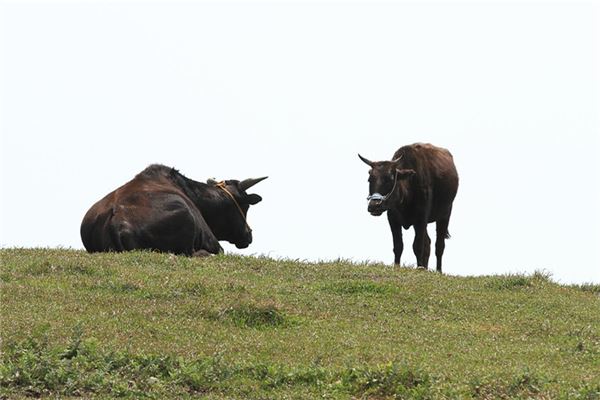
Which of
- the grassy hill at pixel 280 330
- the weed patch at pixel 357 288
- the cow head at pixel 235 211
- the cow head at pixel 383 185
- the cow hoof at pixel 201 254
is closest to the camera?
the grassy hill at pixel 280 330

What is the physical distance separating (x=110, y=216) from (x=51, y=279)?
13.2 ft

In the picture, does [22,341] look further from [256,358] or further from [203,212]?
[203,212]

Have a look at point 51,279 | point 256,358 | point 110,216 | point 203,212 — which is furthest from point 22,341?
point 203,212

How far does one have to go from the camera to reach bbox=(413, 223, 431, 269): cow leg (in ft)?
75.1

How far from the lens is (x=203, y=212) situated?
2288cm

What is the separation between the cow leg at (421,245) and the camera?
22891mm

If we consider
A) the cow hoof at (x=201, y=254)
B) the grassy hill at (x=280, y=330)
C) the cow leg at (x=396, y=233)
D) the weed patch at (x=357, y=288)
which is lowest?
the grassy hill at (x=280, y=330)

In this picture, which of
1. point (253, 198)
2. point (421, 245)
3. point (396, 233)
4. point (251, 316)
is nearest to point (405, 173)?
point (396, 233)

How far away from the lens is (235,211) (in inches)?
920

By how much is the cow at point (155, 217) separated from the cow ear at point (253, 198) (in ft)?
2.60

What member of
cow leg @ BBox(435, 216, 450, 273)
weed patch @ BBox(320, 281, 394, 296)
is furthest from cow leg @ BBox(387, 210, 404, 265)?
weed patch @ BBox(320, 281, 394, 296)

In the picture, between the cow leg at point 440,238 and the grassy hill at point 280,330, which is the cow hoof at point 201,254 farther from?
the cow leg at point 440,238

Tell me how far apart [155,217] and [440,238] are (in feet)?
21.8

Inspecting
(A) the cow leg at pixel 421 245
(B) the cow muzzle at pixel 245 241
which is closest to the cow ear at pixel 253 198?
(B) the cow muzzle at pixel 245 241
